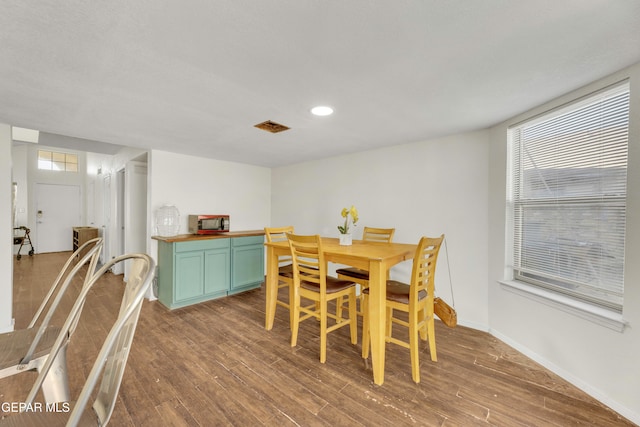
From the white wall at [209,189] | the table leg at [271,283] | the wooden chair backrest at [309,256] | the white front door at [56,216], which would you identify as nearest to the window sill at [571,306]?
the wooden chair backrest at [309,256]

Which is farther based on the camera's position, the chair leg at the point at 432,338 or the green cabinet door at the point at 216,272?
the green cabinet door at the point at 216,272

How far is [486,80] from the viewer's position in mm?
1660

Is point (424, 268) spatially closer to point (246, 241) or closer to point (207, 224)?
point (246, 241)

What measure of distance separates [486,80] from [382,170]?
1800mm

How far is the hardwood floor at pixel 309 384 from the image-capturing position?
5.13ft

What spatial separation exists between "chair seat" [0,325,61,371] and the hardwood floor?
0.68 m

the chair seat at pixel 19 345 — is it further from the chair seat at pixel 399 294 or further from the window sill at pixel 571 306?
the window sill at pixel 571 306

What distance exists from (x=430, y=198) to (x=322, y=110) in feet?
5.42

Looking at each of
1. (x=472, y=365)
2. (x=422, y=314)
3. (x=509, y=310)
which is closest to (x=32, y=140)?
(x=422, y=314)

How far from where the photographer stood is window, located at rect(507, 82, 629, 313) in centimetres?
171

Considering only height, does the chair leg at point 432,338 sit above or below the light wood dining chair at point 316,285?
below

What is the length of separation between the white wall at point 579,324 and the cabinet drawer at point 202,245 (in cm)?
321

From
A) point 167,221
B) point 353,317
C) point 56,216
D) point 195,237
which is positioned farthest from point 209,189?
point 56,216

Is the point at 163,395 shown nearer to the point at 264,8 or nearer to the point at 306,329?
the point at 306,329
